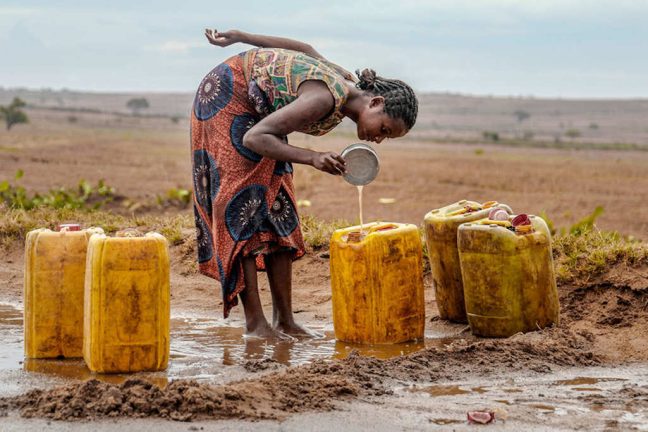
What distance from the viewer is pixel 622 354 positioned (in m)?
5.13

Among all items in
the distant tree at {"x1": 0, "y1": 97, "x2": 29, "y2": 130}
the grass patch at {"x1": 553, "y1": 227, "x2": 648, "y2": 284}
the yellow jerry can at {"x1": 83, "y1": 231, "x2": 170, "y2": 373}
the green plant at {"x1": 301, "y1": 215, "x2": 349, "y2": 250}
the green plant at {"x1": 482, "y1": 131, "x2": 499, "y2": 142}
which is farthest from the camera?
the green plant at {"x1": 482, "y1": 131, "x2": 499, "y2": 142}

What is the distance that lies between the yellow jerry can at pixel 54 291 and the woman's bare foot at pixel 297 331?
120cm

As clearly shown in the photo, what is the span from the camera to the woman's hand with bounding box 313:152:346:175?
15.9 ft

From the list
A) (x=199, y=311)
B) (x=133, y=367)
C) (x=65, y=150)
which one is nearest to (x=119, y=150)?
(x=65, y=150)

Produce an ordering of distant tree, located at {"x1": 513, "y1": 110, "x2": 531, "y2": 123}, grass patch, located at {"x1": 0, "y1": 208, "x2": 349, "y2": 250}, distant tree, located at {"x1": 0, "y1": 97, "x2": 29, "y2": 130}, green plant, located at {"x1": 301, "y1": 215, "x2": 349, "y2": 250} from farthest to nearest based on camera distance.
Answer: distant tree, located at {"x1": 513, "y1": 110, "x2": 531, "y2": 123}
distant tree, located at {"x1": 0, "y1": 97, "x2": 29, "y2": 130}
grass patch, located at {"x1": 0, "y1": 208, "x2": 349, "y2": 250}
green plant, located at {"x1": 301, "y1": 215, "x2": 349, "y2": 250}

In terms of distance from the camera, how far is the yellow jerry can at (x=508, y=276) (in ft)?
17.1

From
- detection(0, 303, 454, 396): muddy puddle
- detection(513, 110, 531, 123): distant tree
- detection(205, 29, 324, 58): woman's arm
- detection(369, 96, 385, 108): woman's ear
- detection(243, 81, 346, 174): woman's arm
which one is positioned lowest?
detection(0, 303, 454, 396): muddy puddle

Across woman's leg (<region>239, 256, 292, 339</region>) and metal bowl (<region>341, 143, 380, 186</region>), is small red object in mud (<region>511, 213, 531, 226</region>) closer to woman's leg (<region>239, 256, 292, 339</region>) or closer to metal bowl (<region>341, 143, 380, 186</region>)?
metal bowl (<region>341, 143, 380, 186</region>)

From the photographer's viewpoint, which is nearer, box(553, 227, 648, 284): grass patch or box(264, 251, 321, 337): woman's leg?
box(264, 251, 321, 337): woman's leg

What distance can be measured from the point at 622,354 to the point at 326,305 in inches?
80.3

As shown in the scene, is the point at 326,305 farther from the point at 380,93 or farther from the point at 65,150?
the point at 65,150

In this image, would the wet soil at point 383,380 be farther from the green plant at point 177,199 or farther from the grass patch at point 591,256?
the green plant at point 177,199

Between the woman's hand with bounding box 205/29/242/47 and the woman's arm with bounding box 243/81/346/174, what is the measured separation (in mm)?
814

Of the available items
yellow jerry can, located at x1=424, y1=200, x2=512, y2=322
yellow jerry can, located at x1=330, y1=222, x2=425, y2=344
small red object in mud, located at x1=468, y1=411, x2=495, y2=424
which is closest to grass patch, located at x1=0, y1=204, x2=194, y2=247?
yellow jerry can, located at x1=424, y1=200, x2=512, y2=322
